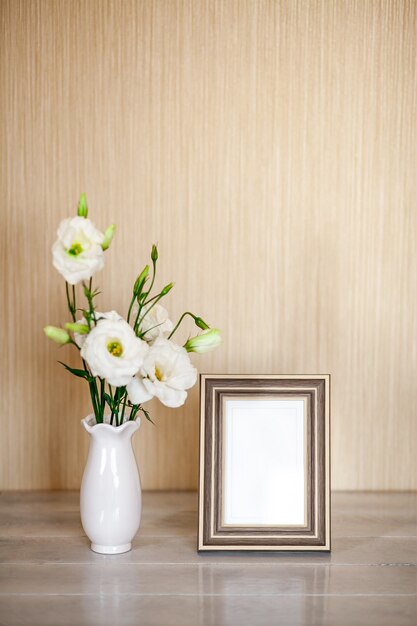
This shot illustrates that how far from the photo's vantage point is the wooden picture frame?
1036mm

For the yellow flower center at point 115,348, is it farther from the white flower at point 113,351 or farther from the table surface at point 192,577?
the table surface at point 192,577

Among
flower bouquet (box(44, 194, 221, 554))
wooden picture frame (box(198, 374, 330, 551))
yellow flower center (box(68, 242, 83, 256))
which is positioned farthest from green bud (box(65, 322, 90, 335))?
wooden picture frame (box(198, 374, 330, 551))

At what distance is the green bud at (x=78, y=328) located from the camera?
3.17ft

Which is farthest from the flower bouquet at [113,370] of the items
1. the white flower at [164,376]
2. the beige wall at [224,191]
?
the beige wall at [224,191]

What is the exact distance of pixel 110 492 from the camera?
1019 millimetres

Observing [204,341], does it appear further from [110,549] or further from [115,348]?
[110,549]

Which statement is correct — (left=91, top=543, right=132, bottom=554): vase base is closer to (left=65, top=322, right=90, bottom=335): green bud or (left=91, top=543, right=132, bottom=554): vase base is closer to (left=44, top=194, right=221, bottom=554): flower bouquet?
(left=44, top=194, right=221, bottom=554): flower bouquet

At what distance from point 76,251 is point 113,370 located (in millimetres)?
170

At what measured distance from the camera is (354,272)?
1317 mm

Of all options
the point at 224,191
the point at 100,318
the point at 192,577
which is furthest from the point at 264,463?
the point at 224,191

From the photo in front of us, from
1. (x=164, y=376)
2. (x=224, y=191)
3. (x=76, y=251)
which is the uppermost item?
(x=224, y=191)

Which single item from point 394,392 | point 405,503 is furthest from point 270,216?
point 405,503

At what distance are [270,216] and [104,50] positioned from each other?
0.43 meters

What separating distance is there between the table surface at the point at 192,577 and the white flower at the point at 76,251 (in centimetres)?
41
